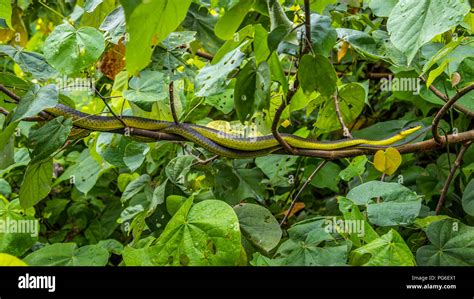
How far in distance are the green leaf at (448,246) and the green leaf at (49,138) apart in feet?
2.81

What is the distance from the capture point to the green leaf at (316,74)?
1.10 m

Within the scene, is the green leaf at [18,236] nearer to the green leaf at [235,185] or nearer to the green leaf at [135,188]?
the green leaf at [135,188]

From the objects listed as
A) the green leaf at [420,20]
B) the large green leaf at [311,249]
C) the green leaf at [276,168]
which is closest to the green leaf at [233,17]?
the green leaf at [420,20]

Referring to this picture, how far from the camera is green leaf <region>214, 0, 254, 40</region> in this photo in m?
1.01

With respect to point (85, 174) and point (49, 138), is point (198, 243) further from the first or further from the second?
point (85, 174)

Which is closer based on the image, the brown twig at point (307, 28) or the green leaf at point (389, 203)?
the brown twig at point (307, 28)

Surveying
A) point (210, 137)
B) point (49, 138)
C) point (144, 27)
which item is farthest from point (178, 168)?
point (144, 27)

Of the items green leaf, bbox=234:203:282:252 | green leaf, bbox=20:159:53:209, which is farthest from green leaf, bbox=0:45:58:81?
green leaf, bbox=234:203:282:252

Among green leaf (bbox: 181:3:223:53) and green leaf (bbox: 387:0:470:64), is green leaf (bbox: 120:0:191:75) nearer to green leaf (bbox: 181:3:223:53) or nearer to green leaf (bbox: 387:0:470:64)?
green leaf (bbox: 387:0:470:64)

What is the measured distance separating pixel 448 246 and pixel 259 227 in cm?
44

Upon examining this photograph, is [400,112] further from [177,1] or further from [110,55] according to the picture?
[177,1]

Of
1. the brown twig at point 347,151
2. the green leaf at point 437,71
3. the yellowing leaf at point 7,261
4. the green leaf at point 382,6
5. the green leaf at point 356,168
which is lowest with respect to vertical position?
the yellowing leaf at point 7,261
